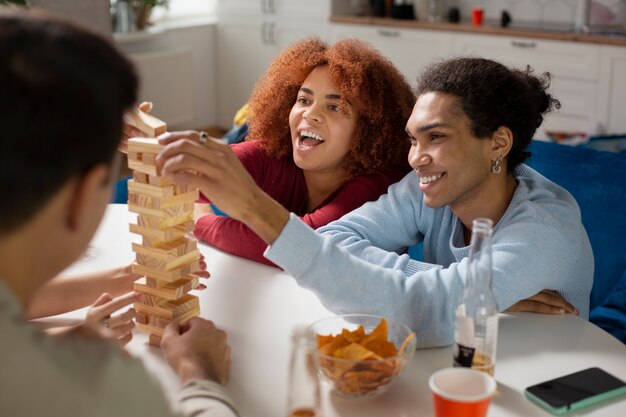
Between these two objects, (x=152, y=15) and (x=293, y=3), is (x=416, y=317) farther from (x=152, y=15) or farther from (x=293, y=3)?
(x=152, y=15)

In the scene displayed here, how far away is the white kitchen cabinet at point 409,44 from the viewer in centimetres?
508

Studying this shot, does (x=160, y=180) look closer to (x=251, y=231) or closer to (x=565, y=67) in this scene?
(x=251, y=231)

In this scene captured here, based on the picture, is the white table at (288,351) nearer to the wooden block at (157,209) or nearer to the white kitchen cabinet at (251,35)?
the wooden block at (157,209)

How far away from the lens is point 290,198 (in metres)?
2.35

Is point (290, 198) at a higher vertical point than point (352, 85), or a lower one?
lower

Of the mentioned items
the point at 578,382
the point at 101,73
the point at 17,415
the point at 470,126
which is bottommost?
the point at 578,382

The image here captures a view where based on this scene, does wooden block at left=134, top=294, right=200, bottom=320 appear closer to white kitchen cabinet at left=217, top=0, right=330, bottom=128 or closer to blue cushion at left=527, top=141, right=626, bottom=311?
blue cushion at left=527, top=141, right=626, bottom=311

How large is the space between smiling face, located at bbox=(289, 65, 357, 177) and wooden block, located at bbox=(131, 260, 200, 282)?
Answer: 727 mm

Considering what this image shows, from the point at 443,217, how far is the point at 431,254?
11 centimetres

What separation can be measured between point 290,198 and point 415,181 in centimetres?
49

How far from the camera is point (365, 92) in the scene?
7.19 feet

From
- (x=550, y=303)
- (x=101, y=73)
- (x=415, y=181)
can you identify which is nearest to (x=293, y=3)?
(x=415, y=181)

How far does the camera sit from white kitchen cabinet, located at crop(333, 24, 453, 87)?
5.08 meters

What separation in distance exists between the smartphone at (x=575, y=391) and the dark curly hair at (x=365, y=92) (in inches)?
39.0
